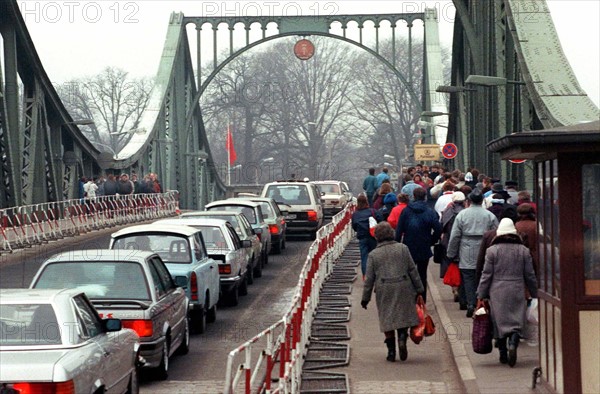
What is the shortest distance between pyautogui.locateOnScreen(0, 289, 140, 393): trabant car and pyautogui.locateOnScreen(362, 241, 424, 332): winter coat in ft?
13.1

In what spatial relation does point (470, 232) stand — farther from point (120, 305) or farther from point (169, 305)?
point (120, 305)

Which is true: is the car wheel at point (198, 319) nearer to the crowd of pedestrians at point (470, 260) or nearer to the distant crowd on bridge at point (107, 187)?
the crowd of pedestrians at point (470, 260)

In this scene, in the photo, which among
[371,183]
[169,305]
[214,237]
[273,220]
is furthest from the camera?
[371,183]

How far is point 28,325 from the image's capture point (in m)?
9.59

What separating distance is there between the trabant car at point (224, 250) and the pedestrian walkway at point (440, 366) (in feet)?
8.86

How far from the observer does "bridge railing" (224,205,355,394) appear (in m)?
8.91

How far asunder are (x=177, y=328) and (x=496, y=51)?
17.1 meters

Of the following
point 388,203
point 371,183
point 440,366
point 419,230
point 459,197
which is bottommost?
point 440,366

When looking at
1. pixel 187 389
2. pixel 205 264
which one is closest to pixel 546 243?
pixel 187 389

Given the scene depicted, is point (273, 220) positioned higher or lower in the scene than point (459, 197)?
lower

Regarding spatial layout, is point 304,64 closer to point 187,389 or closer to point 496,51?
point 496,51

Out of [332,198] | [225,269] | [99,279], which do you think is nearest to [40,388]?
[99,279]

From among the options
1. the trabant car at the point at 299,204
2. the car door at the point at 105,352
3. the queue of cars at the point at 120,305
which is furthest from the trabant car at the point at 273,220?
the car door at the point at 105,352

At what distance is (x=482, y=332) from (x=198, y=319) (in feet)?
16.6
